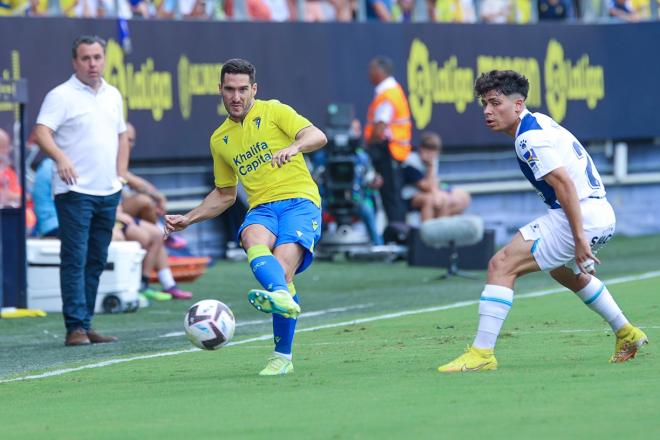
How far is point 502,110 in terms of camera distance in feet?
28.4

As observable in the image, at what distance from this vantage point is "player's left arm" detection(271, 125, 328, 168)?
870cm

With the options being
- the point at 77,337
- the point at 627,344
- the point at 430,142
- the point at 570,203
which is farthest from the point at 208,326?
the point at 430,142

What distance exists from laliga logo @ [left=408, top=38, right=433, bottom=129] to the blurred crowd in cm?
51

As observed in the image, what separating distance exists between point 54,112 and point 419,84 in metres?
11.1

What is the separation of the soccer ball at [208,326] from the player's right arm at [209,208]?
0.69 m

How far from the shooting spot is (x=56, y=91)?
11.8 m

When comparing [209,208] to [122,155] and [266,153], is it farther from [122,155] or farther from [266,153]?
[122,155]

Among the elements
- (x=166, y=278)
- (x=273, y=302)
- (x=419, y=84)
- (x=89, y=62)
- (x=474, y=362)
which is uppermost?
(x=89, y=62)

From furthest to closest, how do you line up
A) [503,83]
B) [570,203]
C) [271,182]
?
[271,182], [503,83], [570,203]

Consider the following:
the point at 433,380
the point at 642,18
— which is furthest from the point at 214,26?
the point at 433,380

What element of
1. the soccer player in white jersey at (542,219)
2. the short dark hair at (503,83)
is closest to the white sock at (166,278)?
the soccer player in white jersey at (542,219)

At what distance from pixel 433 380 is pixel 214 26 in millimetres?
12100

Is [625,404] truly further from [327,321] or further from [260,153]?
[327,321]

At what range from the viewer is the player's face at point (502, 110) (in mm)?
8656
